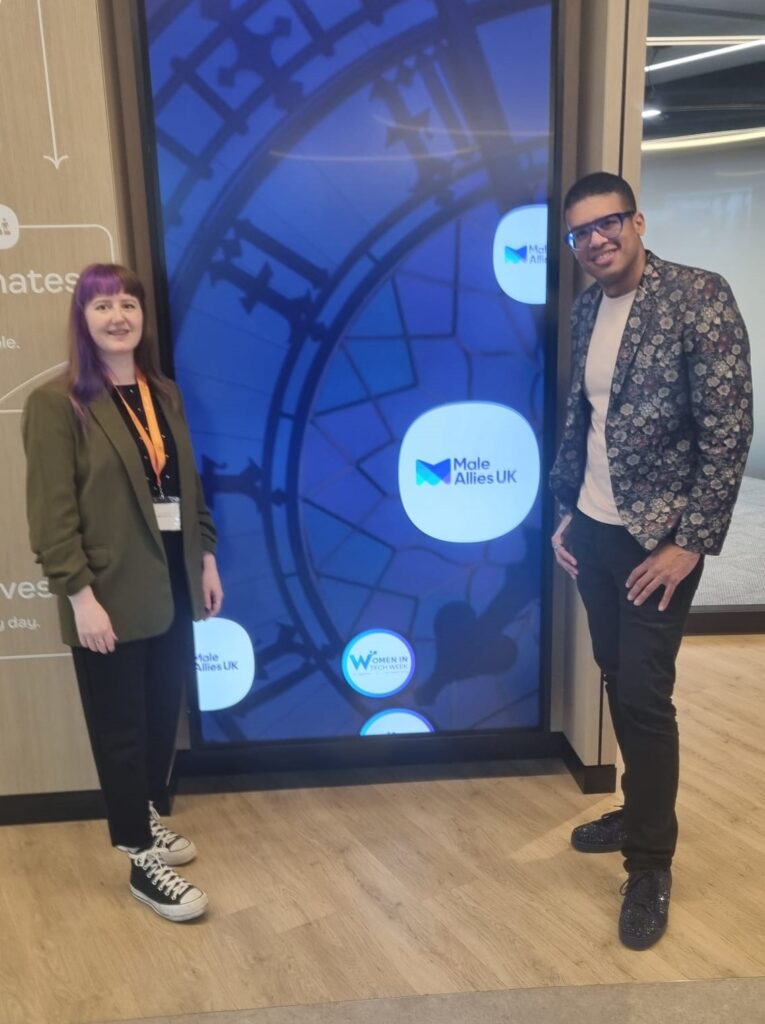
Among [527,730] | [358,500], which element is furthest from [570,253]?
[527,730]

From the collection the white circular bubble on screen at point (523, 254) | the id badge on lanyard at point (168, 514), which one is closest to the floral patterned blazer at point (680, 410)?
the white circular bubble on screen at point (523, 254)

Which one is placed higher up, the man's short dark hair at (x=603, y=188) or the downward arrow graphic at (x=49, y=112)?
the downward arrow graphic at (x=49, y=112)

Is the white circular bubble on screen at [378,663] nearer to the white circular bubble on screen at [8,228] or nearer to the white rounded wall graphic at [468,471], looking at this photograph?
the white rounded wall graphic at [468,471]

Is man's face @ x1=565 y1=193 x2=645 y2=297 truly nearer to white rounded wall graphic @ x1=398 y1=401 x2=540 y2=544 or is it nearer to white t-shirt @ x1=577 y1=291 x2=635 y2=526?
white t-shirt @ x1=577 y1=291 x2=635 y2=526

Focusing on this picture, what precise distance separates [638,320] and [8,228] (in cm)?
158

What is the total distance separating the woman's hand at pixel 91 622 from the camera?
1.74 meters

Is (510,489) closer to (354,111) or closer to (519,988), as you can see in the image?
(354,111)

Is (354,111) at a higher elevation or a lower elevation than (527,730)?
higher

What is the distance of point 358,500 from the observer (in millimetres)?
2336

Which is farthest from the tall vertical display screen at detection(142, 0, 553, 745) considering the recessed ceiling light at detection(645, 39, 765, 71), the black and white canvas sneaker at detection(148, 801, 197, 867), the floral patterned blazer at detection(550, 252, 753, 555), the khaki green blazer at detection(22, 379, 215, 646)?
the recessed ceiling light at detection(645, 39, 765, 71)

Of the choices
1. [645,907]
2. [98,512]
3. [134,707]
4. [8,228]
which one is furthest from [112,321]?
[645,907]

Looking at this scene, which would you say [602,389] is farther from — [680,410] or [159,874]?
[159,874]

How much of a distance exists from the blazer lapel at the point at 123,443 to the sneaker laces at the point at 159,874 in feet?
2.76

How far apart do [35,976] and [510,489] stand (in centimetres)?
168
